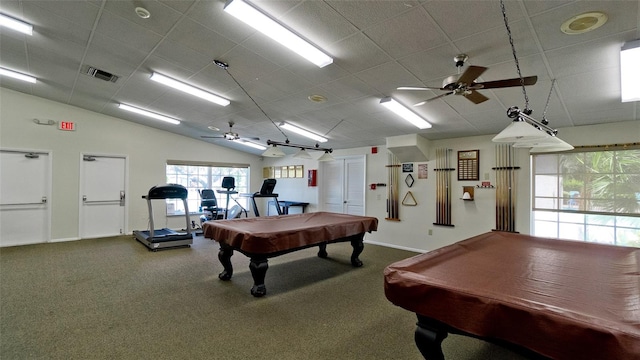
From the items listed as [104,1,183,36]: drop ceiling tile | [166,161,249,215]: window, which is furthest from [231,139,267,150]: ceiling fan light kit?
[104,1,183,36]: drop ceiling tile

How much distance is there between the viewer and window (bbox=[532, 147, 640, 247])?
12.5ft

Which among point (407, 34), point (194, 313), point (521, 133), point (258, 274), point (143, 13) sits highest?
point (143, 13)

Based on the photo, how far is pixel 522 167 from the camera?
4594mm

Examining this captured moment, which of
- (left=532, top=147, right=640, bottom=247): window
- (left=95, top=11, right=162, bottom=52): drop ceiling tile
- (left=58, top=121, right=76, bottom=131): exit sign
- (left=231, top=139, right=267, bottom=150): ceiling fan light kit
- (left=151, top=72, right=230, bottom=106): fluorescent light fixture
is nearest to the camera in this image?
(left=95, top=11, right=162, bottom=52): drop ceiling tile

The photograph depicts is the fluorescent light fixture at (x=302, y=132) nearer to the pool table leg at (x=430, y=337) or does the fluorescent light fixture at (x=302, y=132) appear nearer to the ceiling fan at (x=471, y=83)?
the ceiling fan at (x=471, y=83)

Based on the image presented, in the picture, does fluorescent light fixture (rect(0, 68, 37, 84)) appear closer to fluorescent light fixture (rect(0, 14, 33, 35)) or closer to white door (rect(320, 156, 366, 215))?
fluorescent light fixture (rect(0, 14, 33, 35))

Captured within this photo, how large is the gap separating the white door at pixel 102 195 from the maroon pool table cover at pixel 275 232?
4442 millimetres

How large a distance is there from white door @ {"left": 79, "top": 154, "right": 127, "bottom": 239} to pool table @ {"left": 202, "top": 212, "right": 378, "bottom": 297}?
175 inches

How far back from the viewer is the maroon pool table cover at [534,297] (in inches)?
43.3

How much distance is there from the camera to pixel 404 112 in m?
4.18

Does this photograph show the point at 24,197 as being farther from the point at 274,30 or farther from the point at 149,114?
the point at 274,30

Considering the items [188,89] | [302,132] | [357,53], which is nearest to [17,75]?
[188,89]

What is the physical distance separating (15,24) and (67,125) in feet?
12.7

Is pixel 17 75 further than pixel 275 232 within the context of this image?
Yes
